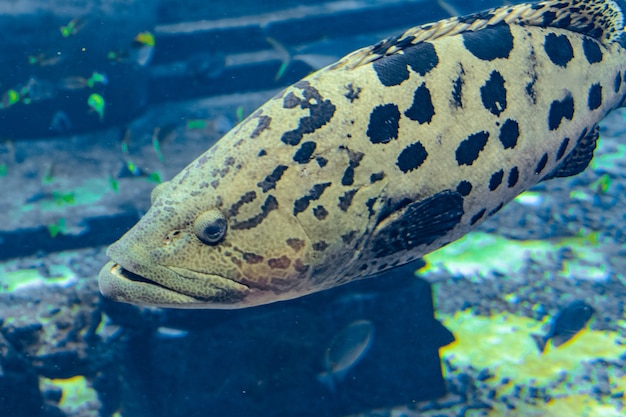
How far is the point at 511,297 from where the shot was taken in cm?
537

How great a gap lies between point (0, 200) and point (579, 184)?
8.27 metres

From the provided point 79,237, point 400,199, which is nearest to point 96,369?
point 79,237

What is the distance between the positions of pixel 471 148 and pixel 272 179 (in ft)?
3.63

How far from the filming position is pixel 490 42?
9.54 ft

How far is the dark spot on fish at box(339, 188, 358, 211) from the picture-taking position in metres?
2.58


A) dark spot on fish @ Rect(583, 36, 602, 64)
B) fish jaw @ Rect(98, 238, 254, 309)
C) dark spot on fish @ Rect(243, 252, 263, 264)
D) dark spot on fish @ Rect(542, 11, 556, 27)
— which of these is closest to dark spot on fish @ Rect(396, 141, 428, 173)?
dark spot on fish @ Rect(243, 252, 263, 264)

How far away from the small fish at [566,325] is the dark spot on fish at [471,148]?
117 inches

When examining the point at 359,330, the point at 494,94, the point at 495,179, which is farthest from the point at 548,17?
the point at 359,330

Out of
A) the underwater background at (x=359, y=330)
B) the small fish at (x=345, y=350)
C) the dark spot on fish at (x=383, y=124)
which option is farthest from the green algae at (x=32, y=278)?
the dark spot on fish at (x=383, y=124)

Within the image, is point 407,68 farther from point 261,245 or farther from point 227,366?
point 227,366

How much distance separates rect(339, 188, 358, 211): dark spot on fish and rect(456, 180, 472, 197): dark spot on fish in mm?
616

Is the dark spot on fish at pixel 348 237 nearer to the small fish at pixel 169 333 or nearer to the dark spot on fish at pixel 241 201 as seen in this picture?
the dark spot on fish at pixel 241 201

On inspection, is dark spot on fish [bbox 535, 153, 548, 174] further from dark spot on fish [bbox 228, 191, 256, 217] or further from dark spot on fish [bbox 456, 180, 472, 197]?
dark spot on fish [bbox 228, 191, 256, 217]

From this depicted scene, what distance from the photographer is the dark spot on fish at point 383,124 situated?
2609 millimetres
